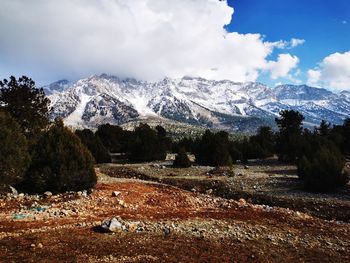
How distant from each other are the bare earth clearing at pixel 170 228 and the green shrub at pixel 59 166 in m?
1.56

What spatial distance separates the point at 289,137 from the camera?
219 ft

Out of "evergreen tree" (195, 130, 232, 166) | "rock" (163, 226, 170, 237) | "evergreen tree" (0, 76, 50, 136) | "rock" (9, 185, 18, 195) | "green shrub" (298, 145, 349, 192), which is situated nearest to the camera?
"rock" (163, 226, 170, 237)

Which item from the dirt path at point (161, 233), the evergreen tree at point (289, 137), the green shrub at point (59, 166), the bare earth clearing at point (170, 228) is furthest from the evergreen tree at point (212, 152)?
the dirt path at point (161, 233)

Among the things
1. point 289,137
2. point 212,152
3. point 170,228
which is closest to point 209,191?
point 170,228

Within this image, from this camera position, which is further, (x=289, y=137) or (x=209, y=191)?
Answer: (x=289, y=137)

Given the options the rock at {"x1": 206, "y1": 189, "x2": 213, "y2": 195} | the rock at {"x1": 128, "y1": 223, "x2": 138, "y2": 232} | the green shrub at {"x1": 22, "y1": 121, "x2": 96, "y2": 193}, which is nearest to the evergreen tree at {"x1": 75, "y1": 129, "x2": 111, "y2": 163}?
the rock at {"x1": 206, "y1": 189, "x2": 213, "y2": 195}

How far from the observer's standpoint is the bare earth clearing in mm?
15344

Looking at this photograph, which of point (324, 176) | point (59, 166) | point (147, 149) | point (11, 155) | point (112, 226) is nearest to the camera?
point (112, 226)

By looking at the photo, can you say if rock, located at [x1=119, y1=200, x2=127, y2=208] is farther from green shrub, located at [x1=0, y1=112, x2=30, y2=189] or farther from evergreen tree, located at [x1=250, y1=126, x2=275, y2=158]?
evergreen tree, located at [x1=250, y1=126, x2=275, y2=158]

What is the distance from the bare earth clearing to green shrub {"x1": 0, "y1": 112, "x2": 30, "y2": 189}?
1.86m


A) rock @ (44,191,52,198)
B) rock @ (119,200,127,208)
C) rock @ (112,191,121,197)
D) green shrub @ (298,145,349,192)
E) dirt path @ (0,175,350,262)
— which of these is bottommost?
dirt path @ (0,175,350,262)

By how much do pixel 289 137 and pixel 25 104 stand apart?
1662 inches

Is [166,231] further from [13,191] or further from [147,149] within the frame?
[147,149]

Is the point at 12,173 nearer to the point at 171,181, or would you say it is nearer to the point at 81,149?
the point at 81,149
